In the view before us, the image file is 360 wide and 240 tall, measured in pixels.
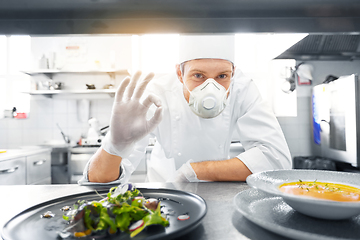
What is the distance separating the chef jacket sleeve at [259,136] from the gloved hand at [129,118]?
499 mm

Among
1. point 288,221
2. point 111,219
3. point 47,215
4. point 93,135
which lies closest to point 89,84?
point 93,135

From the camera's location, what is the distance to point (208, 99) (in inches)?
39.6

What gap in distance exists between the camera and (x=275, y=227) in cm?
41

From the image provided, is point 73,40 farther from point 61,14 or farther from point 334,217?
point 334,217

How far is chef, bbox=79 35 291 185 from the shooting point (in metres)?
0.97

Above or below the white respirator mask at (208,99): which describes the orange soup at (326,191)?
below

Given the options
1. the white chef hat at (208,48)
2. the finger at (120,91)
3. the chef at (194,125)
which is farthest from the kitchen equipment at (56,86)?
the finger at (120,91)

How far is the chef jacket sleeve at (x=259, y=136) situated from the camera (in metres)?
1.18

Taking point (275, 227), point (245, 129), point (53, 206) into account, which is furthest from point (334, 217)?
point (245, 129)

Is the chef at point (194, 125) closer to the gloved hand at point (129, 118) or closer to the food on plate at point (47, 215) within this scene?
the gloved hand at point (129, 118)

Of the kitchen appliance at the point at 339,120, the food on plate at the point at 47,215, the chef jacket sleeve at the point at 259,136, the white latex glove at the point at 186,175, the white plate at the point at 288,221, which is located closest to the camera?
the white plate at the point at 288,221

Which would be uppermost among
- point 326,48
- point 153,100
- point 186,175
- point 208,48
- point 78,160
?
point 326,48

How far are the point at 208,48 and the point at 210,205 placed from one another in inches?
34.0

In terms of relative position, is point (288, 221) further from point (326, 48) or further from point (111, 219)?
point (326, 48)
